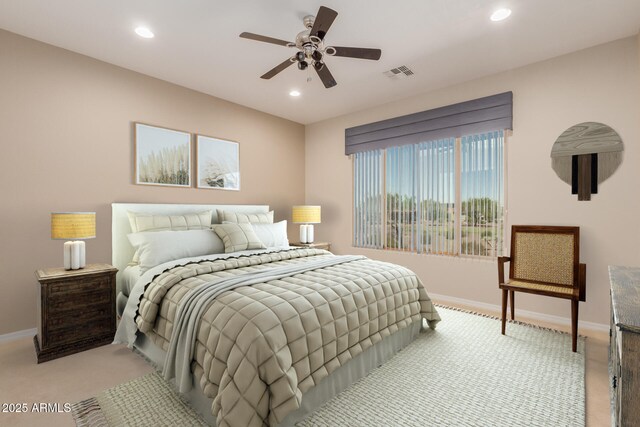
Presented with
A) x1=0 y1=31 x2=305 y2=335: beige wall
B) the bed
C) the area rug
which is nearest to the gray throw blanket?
the bed

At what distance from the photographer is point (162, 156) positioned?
11.8 feet

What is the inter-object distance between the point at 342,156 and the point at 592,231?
322cm

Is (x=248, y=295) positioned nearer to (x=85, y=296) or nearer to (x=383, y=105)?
(x=85, y=296)

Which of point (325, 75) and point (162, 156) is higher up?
point (325, 75)

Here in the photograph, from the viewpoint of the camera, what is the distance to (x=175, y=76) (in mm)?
3523

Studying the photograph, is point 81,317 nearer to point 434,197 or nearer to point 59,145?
point 59,145

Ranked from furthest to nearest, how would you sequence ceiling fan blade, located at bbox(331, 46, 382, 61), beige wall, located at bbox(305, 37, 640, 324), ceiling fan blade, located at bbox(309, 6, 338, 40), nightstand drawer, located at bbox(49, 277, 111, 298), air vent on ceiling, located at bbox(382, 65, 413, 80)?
air vent on ceiling, located at bbox(382, 65, 413, 80), beige wall, located at bbox(305, 37, 640, 324), nightstand drawer, located at bbox(49, 277, 111, 298), ceiling fan blade, located at bbox(331, 46, 382, 61), ceiling fan blade, located at bbox(309, 6, 338, 40)

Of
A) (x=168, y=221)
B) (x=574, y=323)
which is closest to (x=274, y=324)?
(x=168, y=221)

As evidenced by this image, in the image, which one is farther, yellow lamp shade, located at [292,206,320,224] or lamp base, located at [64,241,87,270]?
yellow lamp shade, located at [292,206,320,224]

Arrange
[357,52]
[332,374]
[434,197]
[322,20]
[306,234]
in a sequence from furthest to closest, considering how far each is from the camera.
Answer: [306,234], [434,197], [357,52], [322,20], [332,374]

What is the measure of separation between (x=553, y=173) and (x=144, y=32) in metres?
4.12

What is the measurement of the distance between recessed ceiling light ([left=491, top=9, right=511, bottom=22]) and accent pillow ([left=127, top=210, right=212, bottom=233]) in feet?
11.1

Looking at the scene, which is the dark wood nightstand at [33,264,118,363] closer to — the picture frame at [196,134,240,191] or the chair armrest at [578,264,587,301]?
the picture frame at [196,134,240,191]

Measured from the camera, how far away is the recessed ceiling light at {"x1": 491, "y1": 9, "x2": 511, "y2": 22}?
7.79ft
